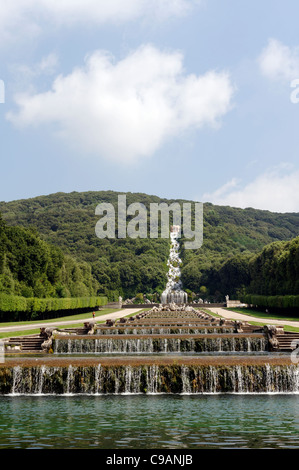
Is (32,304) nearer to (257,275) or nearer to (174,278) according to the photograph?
(257,275)

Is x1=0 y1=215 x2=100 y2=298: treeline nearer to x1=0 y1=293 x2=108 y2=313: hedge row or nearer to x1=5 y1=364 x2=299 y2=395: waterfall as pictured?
x1=0 y1=293 x2=108 y2=313: hedge row

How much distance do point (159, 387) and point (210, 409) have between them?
403 cm

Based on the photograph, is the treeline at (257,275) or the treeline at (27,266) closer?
the treeline at (27,266)

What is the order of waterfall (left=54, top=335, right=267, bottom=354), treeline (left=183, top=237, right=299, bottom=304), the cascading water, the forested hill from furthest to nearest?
the forested hill → the cascading water → treeline (left=183, top=237, right=299, bottom=304) → waterfall (left=54, top=335, right=267, bottom=354)

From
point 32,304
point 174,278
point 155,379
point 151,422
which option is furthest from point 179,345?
point 174,278

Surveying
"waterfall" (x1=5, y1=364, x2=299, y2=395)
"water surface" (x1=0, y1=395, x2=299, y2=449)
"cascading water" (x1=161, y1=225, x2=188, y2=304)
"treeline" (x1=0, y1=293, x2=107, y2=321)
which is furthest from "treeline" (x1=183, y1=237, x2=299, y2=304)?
"water surface" (x1=0, y1=395, x2=299, y2=449)

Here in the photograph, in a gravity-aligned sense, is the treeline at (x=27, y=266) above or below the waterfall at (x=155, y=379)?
above

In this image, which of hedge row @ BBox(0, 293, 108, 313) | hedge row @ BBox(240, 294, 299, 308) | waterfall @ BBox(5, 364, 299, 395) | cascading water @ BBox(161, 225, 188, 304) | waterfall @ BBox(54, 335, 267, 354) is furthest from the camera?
cascading water @ BBox(161, 225, 188, 304)

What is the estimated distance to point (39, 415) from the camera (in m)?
12.6

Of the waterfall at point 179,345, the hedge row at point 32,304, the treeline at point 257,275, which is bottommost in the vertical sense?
the waterfall at point 179,345

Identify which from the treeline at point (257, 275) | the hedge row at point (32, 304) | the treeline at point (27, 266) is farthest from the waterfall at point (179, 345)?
the treeline at point (257, 275)

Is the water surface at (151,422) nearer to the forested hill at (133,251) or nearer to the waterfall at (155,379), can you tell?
the waterfall at (155,379)
